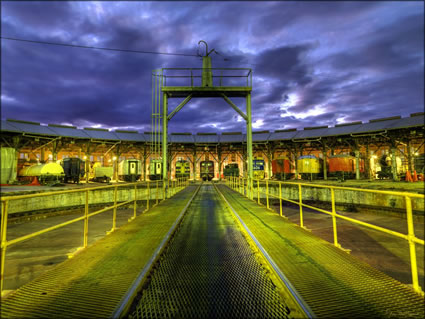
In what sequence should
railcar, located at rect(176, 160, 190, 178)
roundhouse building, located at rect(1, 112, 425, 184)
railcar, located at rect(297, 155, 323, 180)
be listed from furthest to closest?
railcar, located at rect(176, 160, 190, 178), railcar, located at rect(297, 155, 323, 180), roundhouse building, located at rect(1, 112, 425, 184)

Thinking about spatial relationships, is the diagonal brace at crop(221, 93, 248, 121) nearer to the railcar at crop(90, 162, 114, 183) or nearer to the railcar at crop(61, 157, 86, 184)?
the railcar at crop(61, 157, 86, 184)

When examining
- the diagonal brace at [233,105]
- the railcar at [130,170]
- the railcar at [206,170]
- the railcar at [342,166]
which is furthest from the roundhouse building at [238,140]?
the diagonal brace at [233,105]

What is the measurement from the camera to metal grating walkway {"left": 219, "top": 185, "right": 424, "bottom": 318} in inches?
88.5

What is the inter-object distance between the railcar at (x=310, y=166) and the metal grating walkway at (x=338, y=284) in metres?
22.0

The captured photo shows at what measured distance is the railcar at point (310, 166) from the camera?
24156 millimetres

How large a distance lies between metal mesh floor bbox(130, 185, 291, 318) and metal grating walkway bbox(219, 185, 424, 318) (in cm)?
39

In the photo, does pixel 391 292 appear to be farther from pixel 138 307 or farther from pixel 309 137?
pixel 309 137

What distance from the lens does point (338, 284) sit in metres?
2.74

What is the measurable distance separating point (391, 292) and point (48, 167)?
2388 cm

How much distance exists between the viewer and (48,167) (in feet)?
61.1

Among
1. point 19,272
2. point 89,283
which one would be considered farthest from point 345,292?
point 19,272

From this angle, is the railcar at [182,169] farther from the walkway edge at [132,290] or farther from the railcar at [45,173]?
the walkway edge at [132,290]

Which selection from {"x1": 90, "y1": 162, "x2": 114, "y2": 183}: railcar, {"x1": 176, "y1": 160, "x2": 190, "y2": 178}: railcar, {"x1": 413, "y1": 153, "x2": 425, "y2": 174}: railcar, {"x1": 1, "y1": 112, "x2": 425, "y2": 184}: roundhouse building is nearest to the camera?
{"x1": 413, "y1": 153, "x2": 425, "y2": 174}: railcar

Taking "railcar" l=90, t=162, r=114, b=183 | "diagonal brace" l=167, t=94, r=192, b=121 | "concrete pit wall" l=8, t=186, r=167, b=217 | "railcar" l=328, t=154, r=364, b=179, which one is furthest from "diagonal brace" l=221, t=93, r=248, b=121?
"railcar" l=90, t=162, r=114, b=183
